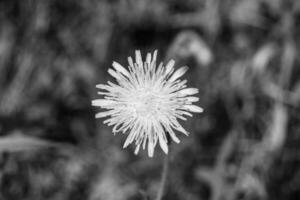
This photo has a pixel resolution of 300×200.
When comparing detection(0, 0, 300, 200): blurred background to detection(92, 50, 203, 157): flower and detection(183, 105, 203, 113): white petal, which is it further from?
detection(183, 105, 203, 113): white petal

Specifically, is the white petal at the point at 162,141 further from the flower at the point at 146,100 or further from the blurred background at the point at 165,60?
the blurred background at the point at 165,60

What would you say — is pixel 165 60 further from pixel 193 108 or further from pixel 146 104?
pixel 193 108

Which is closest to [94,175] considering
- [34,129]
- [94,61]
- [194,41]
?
[34,129]

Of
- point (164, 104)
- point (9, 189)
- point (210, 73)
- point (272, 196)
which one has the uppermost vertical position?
point (210, 73)

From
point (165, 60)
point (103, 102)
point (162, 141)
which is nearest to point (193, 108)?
point (162, 141)

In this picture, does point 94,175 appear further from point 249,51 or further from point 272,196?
point 249,51

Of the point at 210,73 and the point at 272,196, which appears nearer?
the point at 272,196

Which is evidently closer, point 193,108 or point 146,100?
point 193,108
